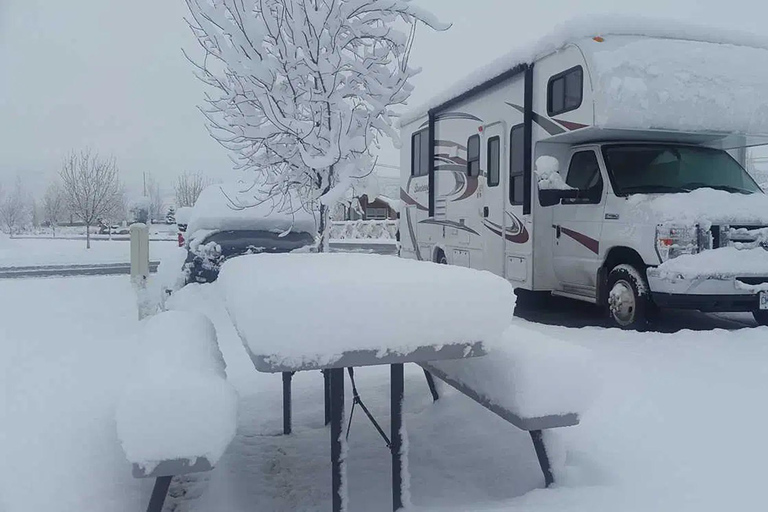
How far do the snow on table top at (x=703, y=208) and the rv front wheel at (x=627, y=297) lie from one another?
0.63m

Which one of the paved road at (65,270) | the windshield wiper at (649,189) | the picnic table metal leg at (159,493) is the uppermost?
the windshield wiper at (649,189)

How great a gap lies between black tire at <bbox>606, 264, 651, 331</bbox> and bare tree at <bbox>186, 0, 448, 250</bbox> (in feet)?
9.38

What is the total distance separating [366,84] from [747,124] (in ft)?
13.6

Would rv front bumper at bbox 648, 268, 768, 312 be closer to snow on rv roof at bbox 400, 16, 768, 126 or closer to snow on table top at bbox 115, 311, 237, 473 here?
snow on rv roof at bbox 400, 16, 768, 126

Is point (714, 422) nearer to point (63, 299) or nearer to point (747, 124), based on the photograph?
point (747, 124)

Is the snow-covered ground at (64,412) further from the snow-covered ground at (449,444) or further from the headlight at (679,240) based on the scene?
the headlight at (679,240)

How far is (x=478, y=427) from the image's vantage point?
13.8 feet

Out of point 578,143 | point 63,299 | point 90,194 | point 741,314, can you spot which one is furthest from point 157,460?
point 90,194

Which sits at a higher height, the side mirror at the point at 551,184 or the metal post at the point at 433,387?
the side mirror at the point at 551,184

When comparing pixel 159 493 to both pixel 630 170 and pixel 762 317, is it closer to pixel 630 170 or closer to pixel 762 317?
pixel 630 170

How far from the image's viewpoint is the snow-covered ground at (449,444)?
3139mm

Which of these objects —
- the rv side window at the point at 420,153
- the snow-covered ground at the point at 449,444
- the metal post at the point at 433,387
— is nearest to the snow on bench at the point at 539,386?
the snow-covered ground at the point at 449,444

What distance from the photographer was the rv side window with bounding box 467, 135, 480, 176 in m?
9.30

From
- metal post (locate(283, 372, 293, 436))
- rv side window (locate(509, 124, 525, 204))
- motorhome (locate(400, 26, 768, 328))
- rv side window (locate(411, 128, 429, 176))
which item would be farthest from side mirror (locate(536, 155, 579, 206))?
metal post (locate(283, 372, 293, 436))
